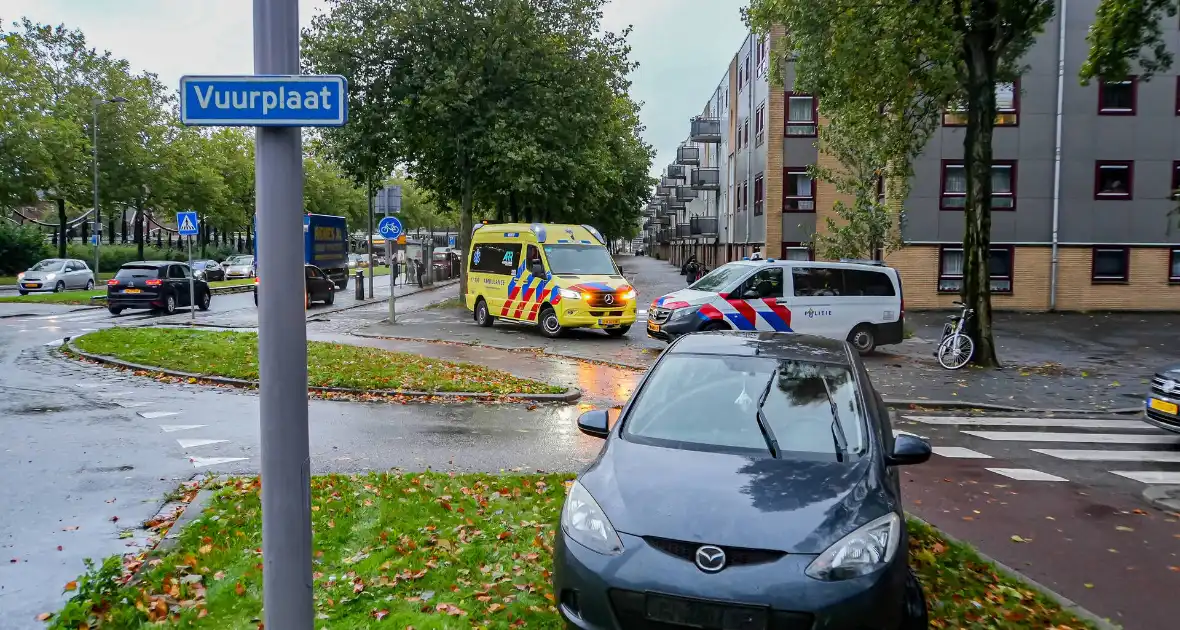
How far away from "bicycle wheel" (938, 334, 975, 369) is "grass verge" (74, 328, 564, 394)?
327 inches

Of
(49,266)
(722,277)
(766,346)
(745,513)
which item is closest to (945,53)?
(722,277)

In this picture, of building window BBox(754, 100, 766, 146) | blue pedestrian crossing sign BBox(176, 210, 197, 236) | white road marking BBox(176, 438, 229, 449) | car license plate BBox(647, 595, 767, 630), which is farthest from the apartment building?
car license plate BBox(647, 595, 767, 630)

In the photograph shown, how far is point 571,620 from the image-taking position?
3.96 m

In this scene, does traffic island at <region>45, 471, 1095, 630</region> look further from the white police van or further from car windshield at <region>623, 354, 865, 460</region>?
the white police van

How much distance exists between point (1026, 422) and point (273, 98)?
36.6 ft

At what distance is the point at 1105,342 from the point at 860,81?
10.2 m

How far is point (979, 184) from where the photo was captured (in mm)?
16562

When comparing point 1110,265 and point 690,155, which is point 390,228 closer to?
point 1110,265

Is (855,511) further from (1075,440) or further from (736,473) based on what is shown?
(1075,440)

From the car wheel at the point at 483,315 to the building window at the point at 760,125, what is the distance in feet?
62.6

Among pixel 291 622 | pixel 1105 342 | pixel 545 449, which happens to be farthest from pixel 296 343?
pixel 1105 342

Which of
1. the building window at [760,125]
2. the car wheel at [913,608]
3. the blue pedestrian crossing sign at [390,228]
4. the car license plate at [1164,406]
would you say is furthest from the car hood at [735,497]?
the building window at [760,125]

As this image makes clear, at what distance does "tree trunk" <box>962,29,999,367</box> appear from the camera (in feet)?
54.2

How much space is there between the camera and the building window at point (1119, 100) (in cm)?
2994
